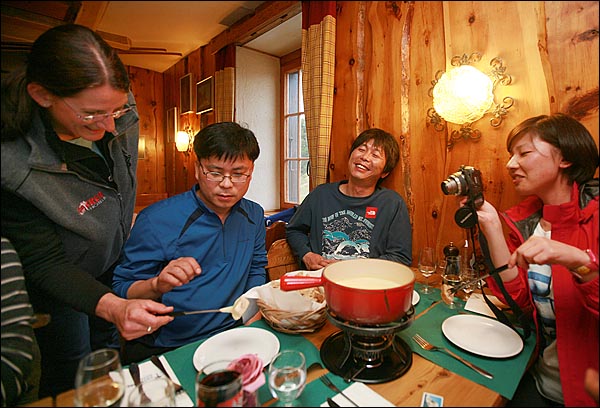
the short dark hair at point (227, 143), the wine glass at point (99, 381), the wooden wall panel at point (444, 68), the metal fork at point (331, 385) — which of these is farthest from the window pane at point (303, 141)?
the wine glass at point (99, 381)

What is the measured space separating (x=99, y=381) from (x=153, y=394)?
104 millimetres

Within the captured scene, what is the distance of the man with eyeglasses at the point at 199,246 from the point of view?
0.97 m

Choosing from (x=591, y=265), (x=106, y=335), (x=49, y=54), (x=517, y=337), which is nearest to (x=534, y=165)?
(x=591, y=265)

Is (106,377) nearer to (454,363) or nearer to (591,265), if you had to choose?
(454,363)

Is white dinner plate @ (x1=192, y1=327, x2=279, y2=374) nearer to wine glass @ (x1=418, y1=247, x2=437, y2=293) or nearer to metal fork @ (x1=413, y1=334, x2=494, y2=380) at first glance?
metal fork @ (x1=413, y1=334, x2=494, y2=380)

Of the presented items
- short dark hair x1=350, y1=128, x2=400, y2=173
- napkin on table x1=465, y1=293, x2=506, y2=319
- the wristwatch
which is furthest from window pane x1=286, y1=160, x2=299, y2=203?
the wristwatch

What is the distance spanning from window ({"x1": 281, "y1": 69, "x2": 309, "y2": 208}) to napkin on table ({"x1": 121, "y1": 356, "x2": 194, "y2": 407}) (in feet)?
2.43

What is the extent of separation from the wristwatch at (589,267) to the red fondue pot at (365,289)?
0.33 meters

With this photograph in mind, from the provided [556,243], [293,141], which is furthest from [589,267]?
[293,141]

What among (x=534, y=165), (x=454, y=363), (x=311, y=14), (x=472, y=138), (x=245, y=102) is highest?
(x=311, y=14)

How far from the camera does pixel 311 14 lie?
742mm

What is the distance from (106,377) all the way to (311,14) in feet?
2.96

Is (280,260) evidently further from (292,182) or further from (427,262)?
(427,262)

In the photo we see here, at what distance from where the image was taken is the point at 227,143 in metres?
0.99
